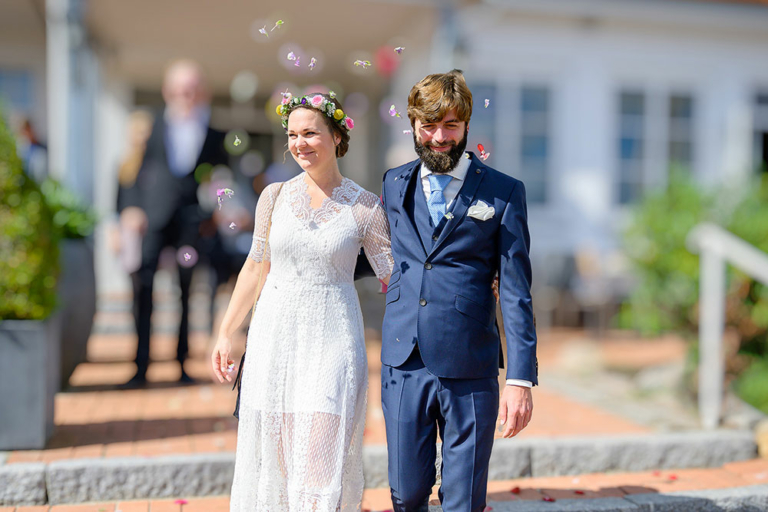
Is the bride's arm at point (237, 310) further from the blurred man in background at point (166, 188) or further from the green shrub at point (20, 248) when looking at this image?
the blurred man in background at point (166, 188)

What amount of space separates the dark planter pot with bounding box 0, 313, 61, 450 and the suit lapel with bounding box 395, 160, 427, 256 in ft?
7.69

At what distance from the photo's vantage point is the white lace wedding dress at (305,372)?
2617 millimetres

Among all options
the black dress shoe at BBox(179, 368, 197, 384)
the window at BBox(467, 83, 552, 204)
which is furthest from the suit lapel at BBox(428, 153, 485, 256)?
the window at BBox(467, 83, 552, 204)

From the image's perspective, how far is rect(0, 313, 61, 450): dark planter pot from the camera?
3869 mm

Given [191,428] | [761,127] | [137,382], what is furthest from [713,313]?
[761,127]

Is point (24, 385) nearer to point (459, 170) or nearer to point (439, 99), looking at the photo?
point (459, 170)

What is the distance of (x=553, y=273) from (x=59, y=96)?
6200 mm

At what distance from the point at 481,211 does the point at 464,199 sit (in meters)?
0.10

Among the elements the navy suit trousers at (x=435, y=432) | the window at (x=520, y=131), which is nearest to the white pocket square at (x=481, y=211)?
the navy suit trousers at (x=435, y=432)

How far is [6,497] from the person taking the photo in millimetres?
3369

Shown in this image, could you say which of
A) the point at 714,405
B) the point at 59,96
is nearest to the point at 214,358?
the point at 714,405

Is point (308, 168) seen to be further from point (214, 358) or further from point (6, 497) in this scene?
point (6, 497)

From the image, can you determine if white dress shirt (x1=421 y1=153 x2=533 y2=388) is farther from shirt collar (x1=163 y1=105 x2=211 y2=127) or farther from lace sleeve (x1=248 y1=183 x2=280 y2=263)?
shirt collar (x1=163 y1=105 x2=211 y2=127)

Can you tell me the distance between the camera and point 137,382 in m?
5.59
